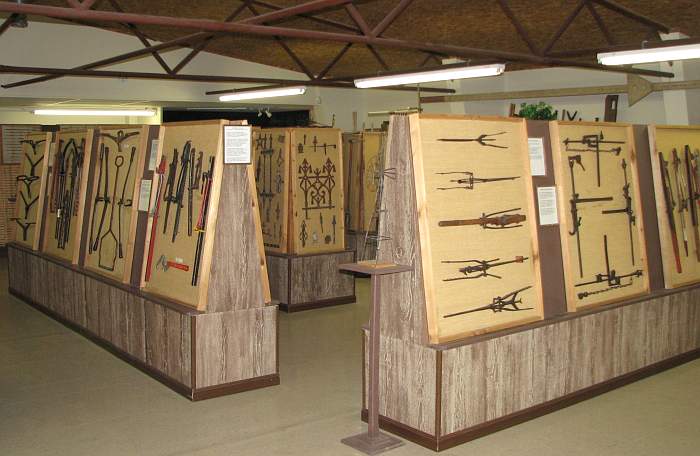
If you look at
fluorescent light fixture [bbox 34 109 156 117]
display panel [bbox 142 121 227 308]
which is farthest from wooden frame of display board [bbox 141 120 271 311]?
fluorescent light fixture [bbox 34 109 156 117]

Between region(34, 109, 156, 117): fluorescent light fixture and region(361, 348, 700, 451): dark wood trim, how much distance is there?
11366 millimetres

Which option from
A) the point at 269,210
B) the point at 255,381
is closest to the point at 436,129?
the point at 255,381

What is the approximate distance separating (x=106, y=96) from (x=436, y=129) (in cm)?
1032

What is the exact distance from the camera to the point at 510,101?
14273 mm

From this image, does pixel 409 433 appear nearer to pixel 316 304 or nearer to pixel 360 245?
pixel 316 304

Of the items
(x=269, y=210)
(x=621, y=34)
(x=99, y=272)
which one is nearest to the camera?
(x=99, y=272)

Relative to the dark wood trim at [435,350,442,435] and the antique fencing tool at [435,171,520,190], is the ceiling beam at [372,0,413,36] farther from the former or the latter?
the dark wood trim at [435,350,442,435]

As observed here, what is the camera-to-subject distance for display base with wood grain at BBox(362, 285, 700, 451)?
481cm

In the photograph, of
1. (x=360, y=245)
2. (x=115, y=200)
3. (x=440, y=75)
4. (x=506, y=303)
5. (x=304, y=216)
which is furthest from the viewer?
(x=360, y=245)

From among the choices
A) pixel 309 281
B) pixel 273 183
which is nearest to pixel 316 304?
pixel 309 281

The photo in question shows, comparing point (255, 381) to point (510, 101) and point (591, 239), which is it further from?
point (510, 101)

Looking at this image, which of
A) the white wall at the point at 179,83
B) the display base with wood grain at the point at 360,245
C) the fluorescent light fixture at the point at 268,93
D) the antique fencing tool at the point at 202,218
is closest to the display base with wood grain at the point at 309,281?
the display base with wood grain at the point at 360,245

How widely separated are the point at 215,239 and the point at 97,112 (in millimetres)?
10690

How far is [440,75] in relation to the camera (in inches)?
361
